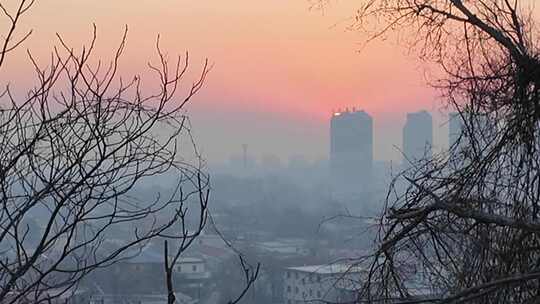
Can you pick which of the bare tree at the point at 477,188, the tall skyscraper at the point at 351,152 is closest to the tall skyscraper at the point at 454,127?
the bare tree at the point at 477,188

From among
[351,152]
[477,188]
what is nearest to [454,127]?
[477,188]

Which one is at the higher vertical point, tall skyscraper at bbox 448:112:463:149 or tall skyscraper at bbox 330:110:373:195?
tall skyscraper at bbox 330:110:373:195

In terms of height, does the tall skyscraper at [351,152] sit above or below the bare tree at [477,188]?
above

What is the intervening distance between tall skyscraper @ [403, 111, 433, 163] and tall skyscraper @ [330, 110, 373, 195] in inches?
116

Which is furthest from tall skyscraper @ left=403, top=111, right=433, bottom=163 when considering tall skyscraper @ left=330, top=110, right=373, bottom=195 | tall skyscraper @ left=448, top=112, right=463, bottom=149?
tall skyscraper @ left=330, top=110, right=373, bottom=195

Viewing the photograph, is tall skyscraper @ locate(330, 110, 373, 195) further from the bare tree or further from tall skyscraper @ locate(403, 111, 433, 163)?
the bare tree

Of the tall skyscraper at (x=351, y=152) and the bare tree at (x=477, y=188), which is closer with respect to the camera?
the bare tree at (x=477, y=188)

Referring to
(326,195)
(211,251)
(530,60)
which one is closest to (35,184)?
(530,60)

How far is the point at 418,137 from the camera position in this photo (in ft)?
17.9

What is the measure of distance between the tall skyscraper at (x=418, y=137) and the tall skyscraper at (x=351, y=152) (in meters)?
2.94

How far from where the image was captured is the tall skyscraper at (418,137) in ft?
10.7

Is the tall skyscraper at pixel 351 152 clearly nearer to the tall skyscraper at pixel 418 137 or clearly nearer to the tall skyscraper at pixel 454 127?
the tall skyscraper at pixel 418 137

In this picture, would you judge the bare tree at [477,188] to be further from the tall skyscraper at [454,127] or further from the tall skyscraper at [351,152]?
the tall skyscraper at [351,152]

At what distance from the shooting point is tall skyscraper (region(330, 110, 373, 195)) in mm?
11305
